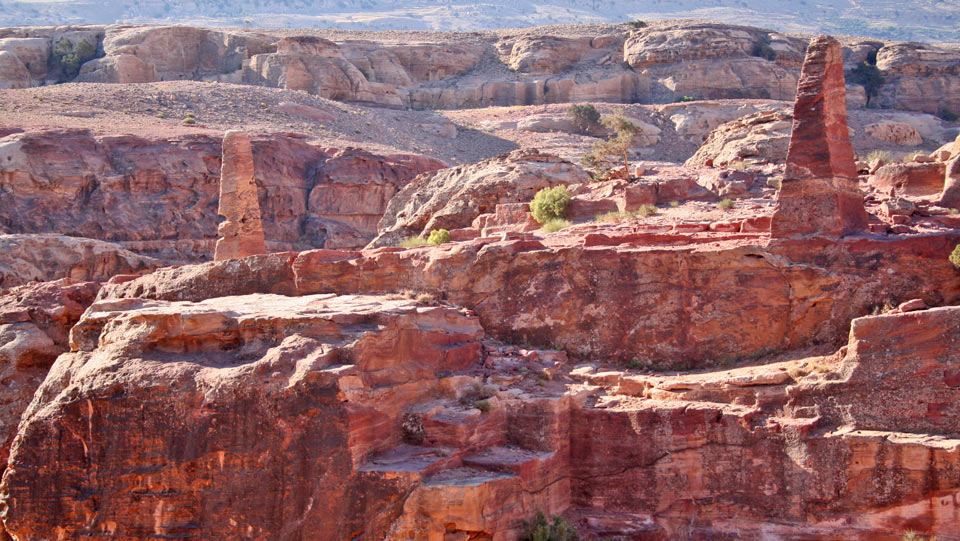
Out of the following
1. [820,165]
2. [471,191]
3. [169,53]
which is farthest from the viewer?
[169,53]

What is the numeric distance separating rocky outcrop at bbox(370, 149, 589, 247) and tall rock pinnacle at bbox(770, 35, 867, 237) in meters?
9.53

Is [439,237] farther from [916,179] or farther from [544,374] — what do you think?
[916,179]

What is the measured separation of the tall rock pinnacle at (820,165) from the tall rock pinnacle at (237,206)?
10.5 metres

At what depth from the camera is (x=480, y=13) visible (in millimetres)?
164000

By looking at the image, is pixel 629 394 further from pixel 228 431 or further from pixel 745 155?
pixel 745 155

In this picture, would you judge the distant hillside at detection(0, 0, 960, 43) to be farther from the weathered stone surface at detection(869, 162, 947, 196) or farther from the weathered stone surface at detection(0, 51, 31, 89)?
the weathered stone surface at detection(869, 162, 947, 196)

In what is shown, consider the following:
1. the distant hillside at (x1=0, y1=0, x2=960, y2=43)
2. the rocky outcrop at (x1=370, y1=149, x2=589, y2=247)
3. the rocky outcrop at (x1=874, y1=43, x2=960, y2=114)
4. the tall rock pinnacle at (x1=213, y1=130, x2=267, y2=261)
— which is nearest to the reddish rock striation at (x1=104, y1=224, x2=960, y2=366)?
the tall rock pinnacle at (x1=213, y1=130, x2=267, y2=261)

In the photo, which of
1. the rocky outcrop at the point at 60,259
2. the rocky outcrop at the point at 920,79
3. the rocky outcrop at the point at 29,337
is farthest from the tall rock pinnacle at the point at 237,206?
the rocky outcrop at the point at 920,79

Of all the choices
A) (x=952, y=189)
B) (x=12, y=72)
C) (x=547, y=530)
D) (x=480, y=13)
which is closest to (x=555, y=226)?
(x=952, y=189)

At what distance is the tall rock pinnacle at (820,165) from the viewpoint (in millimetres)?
15102

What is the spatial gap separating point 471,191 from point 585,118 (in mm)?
31759

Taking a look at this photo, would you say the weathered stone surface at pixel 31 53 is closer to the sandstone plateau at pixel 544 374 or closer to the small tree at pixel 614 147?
the small tree at pixel 614 147

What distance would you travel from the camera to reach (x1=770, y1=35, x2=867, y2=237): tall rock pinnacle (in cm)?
1510

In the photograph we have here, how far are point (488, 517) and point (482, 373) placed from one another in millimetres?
2878
